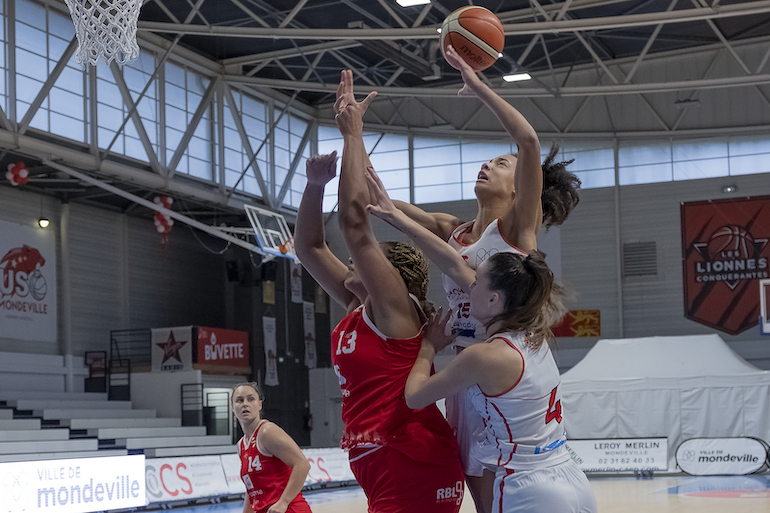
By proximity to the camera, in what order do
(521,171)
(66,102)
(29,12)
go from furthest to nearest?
(66,102)
(29,12)
(521,171)

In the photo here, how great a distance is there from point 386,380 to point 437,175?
22.6 m

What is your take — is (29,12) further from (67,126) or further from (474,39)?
(474,39)

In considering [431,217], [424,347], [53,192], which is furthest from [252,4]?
[424,347]

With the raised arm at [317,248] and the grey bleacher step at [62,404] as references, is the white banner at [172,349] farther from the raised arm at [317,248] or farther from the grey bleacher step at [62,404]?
the raised arm at [317,248]

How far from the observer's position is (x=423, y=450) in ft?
9.16

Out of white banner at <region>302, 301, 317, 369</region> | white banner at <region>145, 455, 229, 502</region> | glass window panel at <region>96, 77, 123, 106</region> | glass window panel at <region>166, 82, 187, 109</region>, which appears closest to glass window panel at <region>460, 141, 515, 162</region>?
white banner at <region>302, 301, 317, 369</region>

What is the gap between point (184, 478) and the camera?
46.2 feet

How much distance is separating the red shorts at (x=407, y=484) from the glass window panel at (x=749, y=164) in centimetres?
2213

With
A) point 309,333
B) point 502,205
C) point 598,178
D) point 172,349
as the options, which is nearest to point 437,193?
point 598,178

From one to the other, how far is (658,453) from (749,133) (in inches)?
356

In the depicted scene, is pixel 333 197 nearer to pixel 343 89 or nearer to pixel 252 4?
pixel 252 4

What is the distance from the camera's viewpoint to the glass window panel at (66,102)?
17359 millimetres

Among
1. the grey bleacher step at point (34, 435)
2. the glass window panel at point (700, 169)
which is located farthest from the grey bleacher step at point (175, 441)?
the glass window panel at point (700, 169)

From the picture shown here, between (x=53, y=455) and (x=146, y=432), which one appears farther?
(x=146, y=432)
